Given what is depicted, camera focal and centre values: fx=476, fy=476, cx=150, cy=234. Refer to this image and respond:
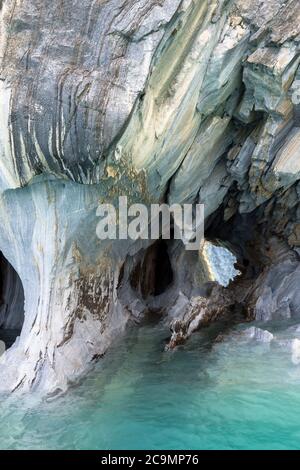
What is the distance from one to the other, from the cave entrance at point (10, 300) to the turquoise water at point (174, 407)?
3.90 metres

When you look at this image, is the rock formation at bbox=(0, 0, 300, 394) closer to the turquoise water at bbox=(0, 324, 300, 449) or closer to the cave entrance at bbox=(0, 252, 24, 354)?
the turquoise water at bbox=(0, 324, 300, 449)

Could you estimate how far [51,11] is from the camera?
24.3ft

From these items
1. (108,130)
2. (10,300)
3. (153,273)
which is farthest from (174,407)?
(153,273)

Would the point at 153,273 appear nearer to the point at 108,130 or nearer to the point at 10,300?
the point at 10,300

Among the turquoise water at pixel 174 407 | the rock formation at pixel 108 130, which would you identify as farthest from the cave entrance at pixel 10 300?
the turquoise water at pixel 174 407

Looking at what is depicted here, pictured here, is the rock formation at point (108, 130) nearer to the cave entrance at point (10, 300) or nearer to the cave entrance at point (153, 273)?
the cave entrance at point (153, 273)

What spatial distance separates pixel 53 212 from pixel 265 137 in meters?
4.76

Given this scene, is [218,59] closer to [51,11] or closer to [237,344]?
[51,11]

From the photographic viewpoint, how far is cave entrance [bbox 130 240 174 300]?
14203mm

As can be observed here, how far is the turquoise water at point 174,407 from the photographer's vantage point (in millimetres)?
6277

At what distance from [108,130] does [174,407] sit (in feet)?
14.3


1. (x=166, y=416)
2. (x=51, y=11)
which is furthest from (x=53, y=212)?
(x=166, y=416)

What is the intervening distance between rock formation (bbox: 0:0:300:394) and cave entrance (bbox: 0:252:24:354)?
283 centimetres

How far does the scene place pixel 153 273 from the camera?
15547 mm
